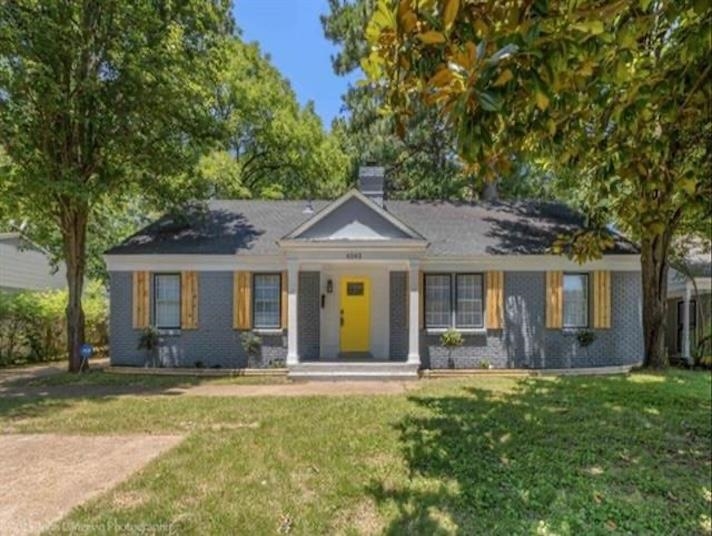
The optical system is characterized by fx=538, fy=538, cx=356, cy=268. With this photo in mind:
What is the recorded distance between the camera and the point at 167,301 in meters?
14.8

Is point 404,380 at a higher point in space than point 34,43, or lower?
lower

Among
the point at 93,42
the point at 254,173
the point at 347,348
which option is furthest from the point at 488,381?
the point at 254,173

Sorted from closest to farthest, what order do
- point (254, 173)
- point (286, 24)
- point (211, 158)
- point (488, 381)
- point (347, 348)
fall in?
point (488, 381), point (347, 348), point (286, 24), point (211, 158), point (254, 173)

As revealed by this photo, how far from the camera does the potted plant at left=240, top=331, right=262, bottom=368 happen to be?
1447 centimetres

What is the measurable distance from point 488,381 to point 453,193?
11469 millimetres

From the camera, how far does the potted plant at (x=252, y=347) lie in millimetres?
14469

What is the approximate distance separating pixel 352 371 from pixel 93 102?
29.5ft

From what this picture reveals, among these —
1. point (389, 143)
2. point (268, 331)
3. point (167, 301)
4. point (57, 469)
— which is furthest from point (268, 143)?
point (57, 469)

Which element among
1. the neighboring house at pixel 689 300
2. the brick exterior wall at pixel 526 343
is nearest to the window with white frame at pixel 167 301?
the brick exterior wall at pixel 526 343

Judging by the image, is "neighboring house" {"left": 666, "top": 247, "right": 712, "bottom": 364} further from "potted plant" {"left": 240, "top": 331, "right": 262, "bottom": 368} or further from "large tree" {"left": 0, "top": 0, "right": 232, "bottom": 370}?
"large tree" {"left": 0, "top": 0, "right": 232, "bottom": 370}

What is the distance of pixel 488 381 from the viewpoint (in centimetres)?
1266

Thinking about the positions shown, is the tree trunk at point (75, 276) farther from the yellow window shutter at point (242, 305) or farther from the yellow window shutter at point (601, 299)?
the yellow window shutter at point (601, 299)

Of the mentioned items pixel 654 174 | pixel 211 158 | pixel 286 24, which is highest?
pixel 286 24

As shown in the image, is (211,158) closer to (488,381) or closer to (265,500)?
(488,381)
